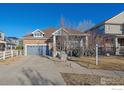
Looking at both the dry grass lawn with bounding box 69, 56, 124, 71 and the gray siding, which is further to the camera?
the gray siding

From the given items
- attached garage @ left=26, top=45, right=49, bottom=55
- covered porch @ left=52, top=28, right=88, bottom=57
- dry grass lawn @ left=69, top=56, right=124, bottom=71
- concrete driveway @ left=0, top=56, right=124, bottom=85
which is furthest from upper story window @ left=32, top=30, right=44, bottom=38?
concrete driveway @ left=0, top=56, right=124, bottom=85

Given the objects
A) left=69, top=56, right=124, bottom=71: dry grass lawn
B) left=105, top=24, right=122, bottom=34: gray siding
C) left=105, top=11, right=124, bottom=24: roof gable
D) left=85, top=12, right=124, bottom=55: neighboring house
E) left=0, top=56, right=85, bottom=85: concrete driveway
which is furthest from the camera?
left=105, top=24, right=122, bottom=34: gray siding

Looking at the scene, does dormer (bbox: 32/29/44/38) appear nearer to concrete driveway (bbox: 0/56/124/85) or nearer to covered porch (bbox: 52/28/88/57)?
covered porch (bbox: 52/28/88/57)

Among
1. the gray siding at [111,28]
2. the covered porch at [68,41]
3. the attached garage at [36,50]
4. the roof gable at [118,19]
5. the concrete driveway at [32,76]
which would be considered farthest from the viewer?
the gray siding at [111,28]

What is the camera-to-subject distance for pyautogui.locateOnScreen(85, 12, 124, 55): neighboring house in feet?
104

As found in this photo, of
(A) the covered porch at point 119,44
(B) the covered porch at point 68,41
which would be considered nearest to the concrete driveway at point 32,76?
(B) the covered porch at point 68,41

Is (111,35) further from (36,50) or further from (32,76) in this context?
(32,76)

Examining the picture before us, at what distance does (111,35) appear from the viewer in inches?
1299

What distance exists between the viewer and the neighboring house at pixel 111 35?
3167 centimetres

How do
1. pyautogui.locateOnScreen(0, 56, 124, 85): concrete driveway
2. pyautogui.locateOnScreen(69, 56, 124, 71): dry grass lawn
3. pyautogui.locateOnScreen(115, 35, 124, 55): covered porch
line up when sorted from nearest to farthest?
pyautogui.locateOnScreen(0, 56, 124, 85): concrete driveway → pyautogui.locateOnScreen(69, 56, 124, 71): dry grass lawn → pyautogui.locateOnScreen(115, 35, 124, 55): covered porch

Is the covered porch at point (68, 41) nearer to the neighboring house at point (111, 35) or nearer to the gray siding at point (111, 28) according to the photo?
the neighboring house at point (111, 35)

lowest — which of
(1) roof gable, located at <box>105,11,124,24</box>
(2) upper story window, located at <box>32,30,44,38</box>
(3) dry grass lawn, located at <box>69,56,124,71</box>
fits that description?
(3) dry grass lawn, located at <box>69,56,124,71</box>
